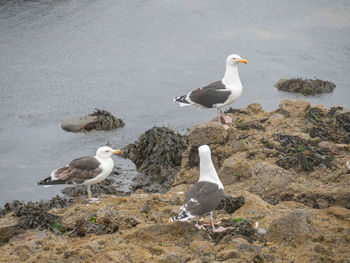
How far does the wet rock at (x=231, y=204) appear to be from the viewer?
7.09 m

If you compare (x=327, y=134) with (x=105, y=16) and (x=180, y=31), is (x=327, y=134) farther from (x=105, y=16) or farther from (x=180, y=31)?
(x=105, y=16)

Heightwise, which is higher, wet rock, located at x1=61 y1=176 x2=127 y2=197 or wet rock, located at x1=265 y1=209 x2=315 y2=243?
wet rock, located at x1=265 y1=209 x2=315 y2=243

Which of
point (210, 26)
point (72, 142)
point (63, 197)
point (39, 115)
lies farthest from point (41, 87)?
point (210, 26)

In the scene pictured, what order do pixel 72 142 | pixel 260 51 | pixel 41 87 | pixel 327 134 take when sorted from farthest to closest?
pixel 260 51 → pixel 41 87 → pixel 72 142 → pixel 327 134

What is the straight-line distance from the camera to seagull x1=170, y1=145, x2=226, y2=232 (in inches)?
244

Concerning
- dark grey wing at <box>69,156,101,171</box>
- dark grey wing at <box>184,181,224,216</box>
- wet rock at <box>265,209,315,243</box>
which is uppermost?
dark grey wing at <box>184,181,224,216</box>

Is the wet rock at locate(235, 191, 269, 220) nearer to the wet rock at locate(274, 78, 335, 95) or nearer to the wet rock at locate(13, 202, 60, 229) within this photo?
the wet rock at locate(13, 202, 60, 229)

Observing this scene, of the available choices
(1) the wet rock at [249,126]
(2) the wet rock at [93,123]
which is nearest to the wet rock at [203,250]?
(1) the wet rock at [249,126]

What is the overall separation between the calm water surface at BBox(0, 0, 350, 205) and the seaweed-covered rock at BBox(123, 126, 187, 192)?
1.03 feet

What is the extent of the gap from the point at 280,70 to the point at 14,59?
7442 mm

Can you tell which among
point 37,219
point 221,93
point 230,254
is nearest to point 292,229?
point 230,254

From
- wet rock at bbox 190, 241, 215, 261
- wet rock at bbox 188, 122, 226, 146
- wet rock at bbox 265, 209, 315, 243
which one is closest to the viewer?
wet rock at bbox 190, 241, 215, 261

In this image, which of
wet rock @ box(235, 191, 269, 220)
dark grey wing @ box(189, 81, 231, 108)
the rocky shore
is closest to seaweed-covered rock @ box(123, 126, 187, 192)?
the rocky shore

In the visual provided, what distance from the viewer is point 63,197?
8969 millimetres
